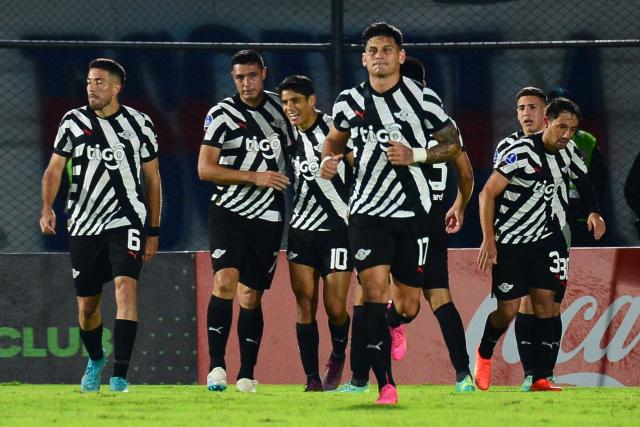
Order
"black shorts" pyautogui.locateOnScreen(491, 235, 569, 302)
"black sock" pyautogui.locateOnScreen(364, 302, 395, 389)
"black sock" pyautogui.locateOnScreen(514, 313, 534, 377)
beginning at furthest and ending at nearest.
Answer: "black sock" pyautogui.locateOnScreen(514, 313, 534, 377)
"black shorts" pyautogui.locateOnScreen(491, 235, 569, 302)
"black sock" pyautogui.locateOnScreen(364, 302, 395, 389)

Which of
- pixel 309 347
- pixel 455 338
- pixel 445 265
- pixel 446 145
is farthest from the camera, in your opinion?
pixel 309 347

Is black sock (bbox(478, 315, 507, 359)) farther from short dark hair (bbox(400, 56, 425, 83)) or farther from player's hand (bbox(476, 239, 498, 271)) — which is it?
short dark hair (bbox(400, 56, 425, 83))

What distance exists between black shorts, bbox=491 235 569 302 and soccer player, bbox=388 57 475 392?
1.58 feet

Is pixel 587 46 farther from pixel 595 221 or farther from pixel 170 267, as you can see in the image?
pixel 170 267

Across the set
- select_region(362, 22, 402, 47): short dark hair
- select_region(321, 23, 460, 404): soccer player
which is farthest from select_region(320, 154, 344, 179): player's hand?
select_region(362, 22, 402, 47): short dark hair

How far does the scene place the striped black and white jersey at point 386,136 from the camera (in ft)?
26.0

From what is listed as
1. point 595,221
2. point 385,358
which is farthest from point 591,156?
point 385,358

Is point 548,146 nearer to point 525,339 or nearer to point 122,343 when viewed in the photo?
point 525,339

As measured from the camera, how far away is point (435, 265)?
30.6 feet

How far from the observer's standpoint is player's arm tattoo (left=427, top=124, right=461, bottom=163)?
797cm

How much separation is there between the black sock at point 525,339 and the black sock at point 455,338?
885 millimetres

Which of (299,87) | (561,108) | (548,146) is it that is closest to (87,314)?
(299,87)

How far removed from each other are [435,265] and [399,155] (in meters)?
1.71

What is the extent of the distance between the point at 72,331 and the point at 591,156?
3903mm
